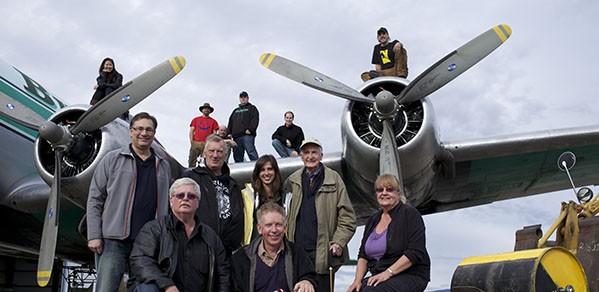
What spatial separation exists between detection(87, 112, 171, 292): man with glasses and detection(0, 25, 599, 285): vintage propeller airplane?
2.41 metres

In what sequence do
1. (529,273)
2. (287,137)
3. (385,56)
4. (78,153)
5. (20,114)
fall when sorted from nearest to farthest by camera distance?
(529,273) → (78,153) → (20,114) → (385,56) → (287,137)

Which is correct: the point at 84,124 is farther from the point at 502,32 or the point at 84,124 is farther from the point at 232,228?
the point at 502,32

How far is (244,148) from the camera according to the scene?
10.7 metres

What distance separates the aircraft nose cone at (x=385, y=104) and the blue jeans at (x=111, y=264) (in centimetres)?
404

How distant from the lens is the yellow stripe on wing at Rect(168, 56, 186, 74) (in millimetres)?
8039

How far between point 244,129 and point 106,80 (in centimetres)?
279

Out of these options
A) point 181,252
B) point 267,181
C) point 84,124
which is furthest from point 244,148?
point 181,252

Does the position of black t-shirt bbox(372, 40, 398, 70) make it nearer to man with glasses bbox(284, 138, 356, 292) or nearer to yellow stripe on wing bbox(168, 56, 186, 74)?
yellow stripe on wing bbox(168, 56, 186, 74)

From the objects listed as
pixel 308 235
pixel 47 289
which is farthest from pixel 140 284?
pixel 47 289

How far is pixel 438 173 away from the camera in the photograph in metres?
8.72

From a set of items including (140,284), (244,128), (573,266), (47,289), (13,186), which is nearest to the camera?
(140,284)

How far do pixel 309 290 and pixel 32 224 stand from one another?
7.61m

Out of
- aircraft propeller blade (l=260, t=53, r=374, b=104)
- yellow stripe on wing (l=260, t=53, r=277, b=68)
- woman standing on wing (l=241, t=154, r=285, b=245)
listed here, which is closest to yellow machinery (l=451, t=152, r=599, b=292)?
woman standing on wing (l=241, t=154, r=285, b=245)

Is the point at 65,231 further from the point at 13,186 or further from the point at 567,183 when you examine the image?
the point at 567,183
